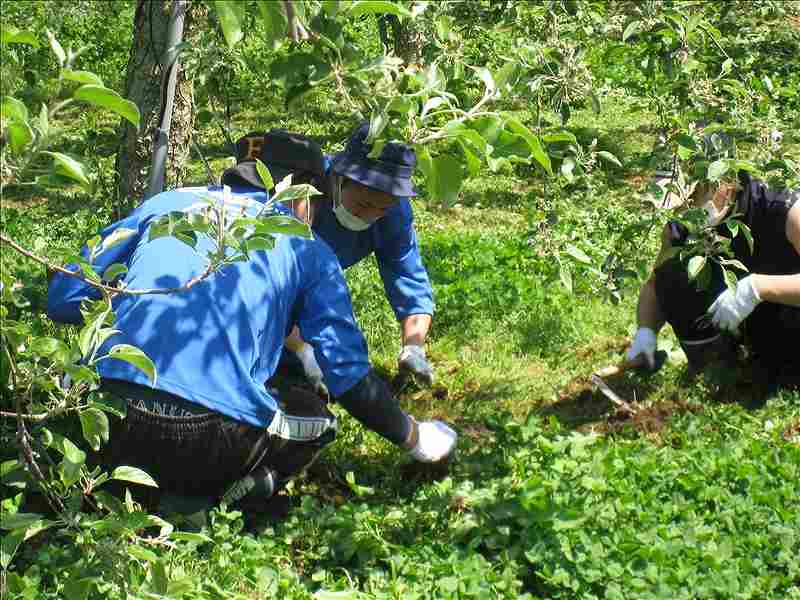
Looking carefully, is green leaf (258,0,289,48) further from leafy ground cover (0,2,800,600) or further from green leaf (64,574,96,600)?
green leaf (64,574,96,600)

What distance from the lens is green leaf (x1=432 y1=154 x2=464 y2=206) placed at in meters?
2.25

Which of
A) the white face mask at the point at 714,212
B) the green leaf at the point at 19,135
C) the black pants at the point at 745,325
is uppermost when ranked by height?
the green leaf at the point at 19,135

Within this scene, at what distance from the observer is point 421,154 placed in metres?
2.20

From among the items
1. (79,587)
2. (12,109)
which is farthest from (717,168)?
(12,109)

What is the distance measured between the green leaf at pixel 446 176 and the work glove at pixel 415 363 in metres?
2.62

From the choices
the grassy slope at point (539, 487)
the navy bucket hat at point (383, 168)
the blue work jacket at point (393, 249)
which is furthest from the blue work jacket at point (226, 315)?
the blue work jacket at point (393, 249)

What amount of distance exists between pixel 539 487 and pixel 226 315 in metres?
1.12

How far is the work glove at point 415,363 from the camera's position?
16.0ft

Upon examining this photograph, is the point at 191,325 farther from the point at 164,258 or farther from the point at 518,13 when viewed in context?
the point at 518,13

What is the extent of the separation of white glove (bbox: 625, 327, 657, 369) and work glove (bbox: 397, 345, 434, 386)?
0.89 meters

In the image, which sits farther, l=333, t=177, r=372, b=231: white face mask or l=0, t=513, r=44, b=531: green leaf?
l=333, t=177, r=372, b=231: white face mask

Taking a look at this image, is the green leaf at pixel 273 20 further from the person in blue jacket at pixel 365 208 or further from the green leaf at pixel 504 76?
the person in blue jacket at pixel 365 208

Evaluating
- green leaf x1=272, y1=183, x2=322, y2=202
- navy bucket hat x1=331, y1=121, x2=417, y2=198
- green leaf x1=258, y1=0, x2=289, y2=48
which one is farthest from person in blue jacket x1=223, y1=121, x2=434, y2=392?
green leaf x1=258, y1=0, x2=289, y2=48

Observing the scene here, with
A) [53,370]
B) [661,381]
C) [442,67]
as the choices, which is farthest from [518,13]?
[53,370]
